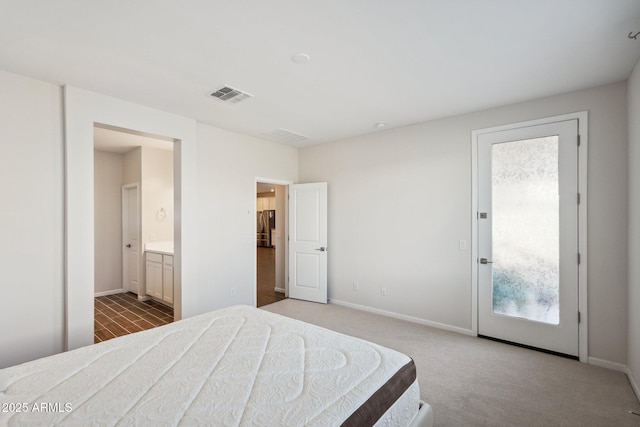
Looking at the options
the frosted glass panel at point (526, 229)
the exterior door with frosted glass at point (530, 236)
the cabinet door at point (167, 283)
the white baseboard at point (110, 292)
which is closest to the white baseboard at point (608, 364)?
the exterior door with frosted glass at point (530, 236)

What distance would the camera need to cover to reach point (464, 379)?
2521 mm

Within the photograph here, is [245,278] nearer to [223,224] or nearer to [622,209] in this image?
[223,224]

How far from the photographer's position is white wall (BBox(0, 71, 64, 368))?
245 cm

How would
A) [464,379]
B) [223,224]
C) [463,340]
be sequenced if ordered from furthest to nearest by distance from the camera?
[223,224], [463,340], [464,379]

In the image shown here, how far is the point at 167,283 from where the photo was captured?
457 centimetres

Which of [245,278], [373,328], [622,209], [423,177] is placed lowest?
[373,328]

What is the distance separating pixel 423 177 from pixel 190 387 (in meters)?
3.49

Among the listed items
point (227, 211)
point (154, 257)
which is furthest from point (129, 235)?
point (227, 211)

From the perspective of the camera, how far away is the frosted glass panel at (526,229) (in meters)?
3.02

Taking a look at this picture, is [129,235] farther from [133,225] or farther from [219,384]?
[219,384]

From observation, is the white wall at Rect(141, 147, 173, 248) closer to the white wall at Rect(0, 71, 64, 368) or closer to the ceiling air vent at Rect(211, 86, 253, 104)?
the white wall at Rect(0, 71, 64, 368)

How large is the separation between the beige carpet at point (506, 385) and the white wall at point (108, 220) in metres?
4.90

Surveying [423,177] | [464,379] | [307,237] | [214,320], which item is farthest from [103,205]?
[464,379]

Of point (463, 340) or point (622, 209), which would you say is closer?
point (622, 209)
